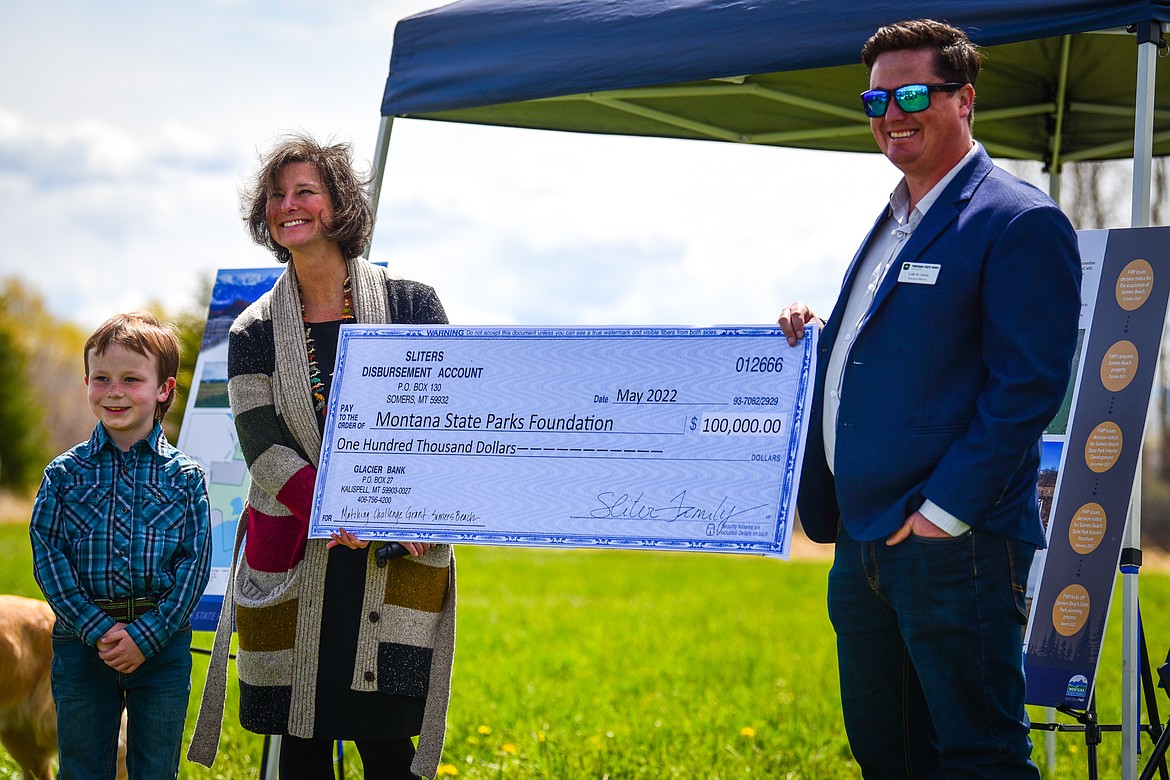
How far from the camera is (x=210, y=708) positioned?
308cm

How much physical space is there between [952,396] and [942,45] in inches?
30.3

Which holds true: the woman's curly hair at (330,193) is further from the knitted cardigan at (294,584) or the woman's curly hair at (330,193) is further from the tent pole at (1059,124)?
the tent pole at (1059,124)

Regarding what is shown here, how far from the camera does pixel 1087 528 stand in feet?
10.8

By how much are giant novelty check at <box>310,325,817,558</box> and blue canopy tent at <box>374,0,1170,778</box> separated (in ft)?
3.40

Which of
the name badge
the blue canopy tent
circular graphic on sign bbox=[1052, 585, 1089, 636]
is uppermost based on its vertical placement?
the blue canopy tent

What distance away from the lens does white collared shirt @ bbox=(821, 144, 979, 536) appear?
243 centimetres

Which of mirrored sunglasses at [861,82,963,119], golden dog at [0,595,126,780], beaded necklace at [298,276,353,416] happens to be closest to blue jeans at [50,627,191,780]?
golden dog at [0,595,126,780]

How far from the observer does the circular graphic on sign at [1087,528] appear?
3.25 meters

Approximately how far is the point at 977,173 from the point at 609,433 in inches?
40.3

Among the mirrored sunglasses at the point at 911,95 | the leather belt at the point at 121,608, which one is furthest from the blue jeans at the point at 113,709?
the mirrored sunglasses at the point at 911,95

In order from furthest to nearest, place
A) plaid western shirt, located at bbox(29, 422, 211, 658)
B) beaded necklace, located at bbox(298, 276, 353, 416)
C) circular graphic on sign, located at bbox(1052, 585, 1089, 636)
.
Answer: circular graphic on sign, located at bbox(1052, 585, 1089, 636) → beaded necklace, located at bbox(298, 276, 353, 416) → plaid western shirt, located at bbox(29, 422, 211, 658)

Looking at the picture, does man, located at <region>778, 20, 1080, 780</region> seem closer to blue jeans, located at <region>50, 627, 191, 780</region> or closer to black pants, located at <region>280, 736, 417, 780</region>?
black pants, located at <region>280, 736, 417, 780</region>

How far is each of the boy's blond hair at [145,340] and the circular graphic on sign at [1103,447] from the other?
2634mm
